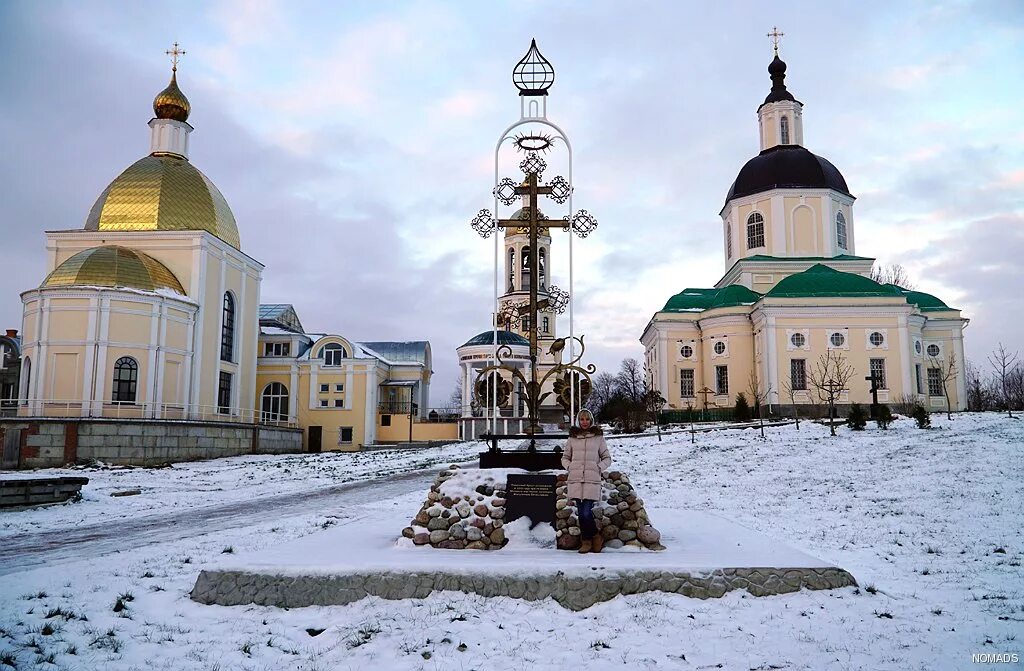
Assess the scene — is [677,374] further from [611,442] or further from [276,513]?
[276,513]

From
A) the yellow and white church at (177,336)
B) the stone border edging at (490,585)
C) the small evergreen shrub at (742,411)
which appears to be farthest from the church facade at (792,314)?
the stone border edging at (490,585)

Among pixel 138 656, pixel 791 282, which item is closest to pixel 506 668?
pixel 138 656

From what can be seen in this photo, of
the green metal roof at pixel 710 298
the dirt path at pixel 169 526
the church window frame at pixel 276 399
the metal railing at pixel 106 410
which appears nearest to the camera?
the dirt path at pixel 169 526

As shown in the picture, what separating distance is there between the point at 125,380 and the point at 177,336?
2.89 m

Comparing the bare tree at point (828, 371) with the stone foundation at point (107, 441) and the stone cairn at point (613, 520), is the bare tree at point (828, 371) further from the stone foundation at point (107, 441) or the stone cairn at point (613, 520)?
the stone cairn at point (613, 520)

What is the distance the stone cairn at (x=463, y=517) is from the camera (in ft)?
27.9

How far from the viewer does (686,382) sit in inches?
1677

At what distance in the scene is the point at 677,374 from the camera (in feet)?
140

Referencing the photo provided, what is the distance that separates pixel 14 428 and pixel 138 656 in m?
25.0

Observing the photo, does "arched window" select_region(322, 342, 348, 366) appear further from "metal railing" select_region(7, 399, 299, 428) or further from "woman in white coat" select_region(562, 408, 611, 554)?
"woman in white coat" select_region(562, 408, 611, 554)

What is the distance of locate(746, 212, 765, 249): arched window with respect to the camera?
144ft

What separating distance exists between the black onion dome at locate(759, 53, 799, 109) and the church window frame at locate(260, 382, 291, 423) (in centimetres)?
3269

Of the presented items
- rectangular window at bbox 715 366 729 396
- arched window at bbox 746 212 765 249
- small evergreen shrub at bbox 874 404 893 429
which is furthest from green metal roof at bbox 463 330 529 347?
small evergreen shrub at bbox 874 404 893 429

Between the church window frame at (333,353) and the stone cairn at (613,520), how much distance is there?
3526cm
